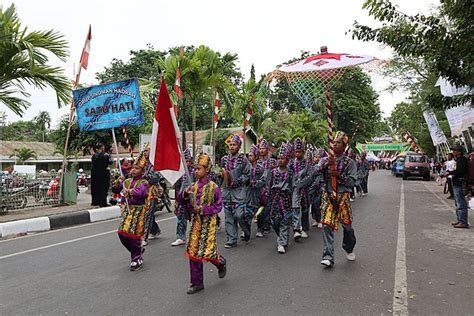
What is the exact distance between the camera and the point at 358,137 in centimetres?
3928

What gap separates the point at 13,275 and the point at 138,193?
71.4 inches

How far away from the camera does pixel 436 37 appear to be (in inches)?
284

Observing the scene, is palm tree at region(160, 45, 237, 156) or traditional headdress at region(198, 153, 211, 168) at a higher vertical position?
palm tree at region(160, 45, 237, 156)

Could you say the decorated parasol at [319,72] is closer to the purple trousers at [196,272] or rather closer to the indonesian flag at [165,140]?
the indonesian flag at [165,140]

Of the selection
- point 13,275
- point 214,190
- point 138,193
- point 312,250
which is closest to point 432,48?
point 312,250

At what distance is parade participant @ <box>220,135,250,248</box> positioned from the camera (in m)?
6.73

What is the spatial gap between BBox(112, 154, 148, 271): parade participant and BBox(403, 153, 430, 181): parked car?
84.1ft

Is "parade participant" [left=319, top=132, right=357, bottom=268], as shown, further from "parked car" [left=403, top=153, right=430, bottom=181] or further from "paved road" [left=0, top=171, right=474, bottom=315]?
"parked car" [left=403, top=153, right=430, bottom=181]

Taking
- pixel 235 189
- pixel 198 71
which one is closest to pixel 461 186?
pixel 235 189

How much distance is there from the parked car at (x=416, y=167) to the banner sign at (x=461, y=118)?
14542mm

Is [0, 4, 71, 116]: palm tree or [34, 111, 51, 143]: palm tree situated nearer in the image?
[0, 4, 71, 116]: palm tree

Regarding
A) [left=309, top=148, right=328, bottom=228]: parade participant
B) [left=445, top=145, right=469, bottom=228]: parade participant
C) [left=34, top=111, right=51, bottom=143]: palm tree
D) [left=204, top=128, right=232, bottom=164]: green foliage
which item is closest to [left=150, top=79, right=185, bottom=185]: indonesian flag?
[left=309, top=148, right=328, bottom=228]: parade participant

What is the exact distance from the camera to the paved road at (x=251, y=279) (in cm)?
401

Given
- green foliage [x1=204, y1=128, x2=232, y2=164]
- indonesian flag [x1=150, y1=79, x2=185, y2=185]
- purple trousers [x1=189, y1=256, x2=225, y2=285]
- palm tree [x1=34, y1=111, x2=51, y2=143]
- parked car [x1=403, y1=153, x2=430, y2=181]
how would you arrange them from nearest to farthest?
1. indonesian flag [x1=150, y1=79, x2=185, y2=185]
2. purple trousers [x1=189, y1=256, x2=225, y2=285]
3. parked car [x1=403, y1=153, x2=430, y2=181]
4. green foliage [x1=204, y1=128, x2=232, y2=164]
5. palm tree [x1=34, y1=111, x2=51, y2=143]
